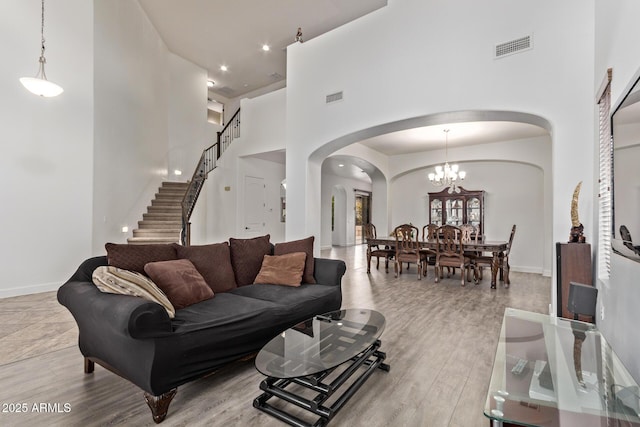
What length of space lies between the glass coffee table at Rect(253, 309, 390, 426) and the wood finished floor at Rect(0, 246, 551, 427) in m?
0.09

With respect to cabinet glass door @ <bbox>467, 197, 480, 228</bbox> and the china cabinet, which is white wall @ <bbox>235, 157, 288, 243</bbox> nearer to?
the china cabinet

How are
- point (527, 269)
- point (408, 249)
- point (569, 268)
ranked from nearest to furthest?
point (569, 268)
point (408, 249)
point (527, 269)

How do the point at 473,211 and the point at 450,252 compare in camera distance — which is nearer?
the point at 450,252

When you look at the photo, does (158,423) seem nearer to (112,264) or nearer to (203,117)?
(112,264)

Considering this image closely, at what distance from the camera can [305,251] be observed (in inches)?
136

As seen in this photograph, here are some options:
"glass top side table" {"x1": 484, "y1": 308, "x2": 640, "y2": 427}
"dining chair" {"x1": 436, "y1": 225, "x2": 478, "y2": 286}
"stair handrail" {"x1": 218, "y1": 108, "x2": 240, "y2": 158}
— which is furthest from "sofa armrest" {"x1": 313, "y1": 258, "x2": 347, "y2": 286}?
"stair handrail" {"x1": 218, "y1": 108, "x2": 240, "y2": 158}

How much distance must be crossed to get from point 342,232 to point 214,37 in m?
8.09

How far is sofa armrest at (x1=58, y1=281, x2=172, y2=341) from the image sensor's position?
1.60m

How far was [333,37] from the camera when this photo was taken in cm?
533

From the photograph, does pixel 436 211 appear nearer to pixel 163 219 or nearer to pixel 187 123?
pixel 163 219

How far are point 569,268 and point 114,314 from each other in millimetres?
3670

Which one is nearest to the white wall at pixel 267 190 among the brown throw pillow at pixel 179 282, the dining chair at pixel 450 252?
the dining chair at pixel 450 252

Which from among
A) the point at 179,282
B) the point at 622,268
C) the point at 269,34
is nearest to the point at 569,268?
the point at 622,268

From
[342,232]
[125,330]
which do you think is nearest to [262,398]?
[125,330]
